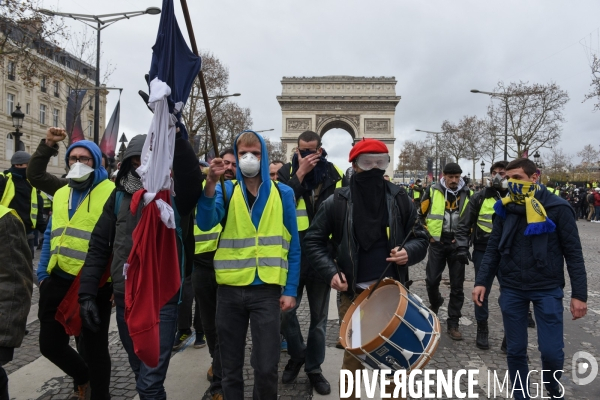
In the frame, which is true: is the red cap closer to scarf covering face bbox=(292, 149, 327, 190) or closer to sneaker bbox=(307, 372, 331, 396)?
scarf covering face bbox=(292, 149, 327, 190)

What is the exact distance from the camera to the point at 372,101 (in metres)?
55.4

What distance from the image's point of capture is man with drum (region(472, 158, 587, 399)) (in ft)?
10.7

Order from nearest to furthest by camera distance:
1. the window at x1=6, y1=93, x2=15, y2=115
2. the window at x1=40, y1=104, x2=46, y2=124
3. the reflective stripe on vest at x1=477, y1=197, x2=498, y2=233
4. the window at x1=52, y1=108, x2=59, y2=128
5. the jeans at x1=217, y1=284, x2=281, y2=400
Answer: the jeans at x1=217, y1=284, x2=281, y2=400 → the reflective stripe on vest at x1=477, y1=197, x2=498, y2=233 → the window at x1=6, y1=93, x2=15, y2=115 → the window at x1=40, y1=104, x2=46, y2=124 → the window at x1=52, y1=108, x2=59, y2=128

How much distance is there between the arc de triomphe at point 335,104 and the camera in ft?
182

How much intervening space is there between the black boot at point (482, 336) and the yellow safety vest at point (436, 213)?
109 cm

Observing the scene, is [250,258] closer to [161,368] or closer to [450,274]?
[161,368]

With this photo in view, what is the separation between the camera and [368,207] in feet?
10.6

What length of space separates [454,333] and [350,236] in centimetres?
279

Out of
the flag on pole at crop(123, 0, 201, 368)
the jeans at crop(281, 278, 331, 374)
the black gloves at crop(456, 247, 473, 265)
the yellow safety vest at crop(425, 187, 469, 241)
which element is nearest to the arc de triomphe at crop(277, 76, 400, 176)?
the yellow safety vest at crop(425, 187, 469, 241)

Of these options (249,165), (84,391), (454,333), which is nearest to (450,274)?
(454,333)

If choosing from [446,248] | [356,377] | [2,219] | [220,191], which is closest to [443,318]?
[446,248]

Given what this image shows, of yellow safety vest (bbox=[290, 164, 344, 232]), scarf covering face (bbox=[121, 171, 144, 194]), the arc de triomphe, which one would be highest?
the arc de triomphe

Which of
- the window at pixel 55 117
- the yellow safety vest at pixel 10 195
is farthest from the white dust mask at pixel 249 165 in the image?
the window at pixel 55 117

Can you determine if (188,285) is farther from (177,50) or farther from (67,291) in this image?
(177,50)
